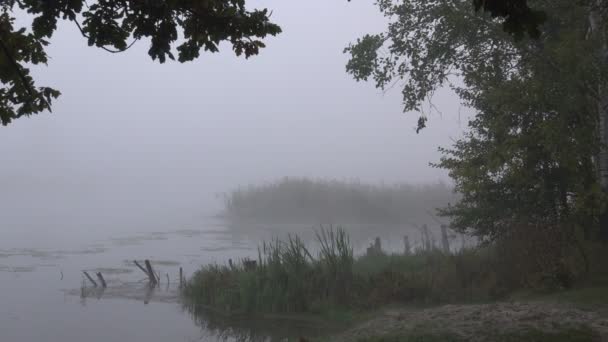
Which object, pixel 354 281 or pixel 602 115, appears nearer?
pixel 602 115

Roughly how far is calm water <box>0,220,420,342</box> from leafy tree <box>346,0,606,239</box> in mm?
5306

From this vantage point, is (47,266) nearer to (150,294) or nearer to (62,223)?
(150,294)

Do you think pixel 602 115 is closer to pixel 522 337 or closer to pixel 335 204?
pixel 522 337

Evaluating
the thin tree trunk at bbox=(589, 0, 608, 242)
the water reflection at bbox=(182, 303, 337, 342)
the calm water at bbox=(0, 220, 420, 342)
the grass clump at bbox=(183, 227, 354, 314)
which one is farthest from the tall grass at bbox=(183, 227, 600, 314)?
the thin tree trunk at bbox=(589, 0, 608, 242)

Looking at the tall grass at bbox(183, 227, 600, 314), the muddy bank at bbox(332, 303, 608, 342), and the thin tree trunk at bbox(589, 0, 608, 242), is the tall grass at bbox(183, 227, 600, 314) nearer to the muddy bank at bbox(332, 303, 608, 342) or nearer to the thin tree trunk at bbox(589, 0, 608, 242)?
the thin tree trunk at bbox(589, 0, 608, 242)

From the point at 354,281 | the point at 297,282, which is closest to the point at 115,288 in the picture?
the point at 297,282

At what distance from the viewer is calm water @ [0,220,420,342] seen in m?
13.8

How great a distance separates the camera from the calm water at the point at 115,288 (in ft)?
45.3

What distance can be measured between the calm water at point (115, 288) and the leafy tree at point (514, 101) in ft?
17.4

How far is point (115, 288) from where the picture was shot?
771 inches

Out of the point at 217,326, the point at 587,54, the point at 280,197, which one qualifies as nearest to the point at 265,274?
the point at 217,326

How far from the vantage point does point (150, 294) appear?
1861 cm

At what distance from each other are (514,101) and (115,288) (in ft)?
45.9

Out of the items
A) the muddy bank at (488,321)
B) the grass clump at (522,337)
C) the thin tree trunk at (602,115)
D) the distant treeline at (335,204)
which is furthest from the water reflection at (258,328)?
the distant treeline at (335,204)
